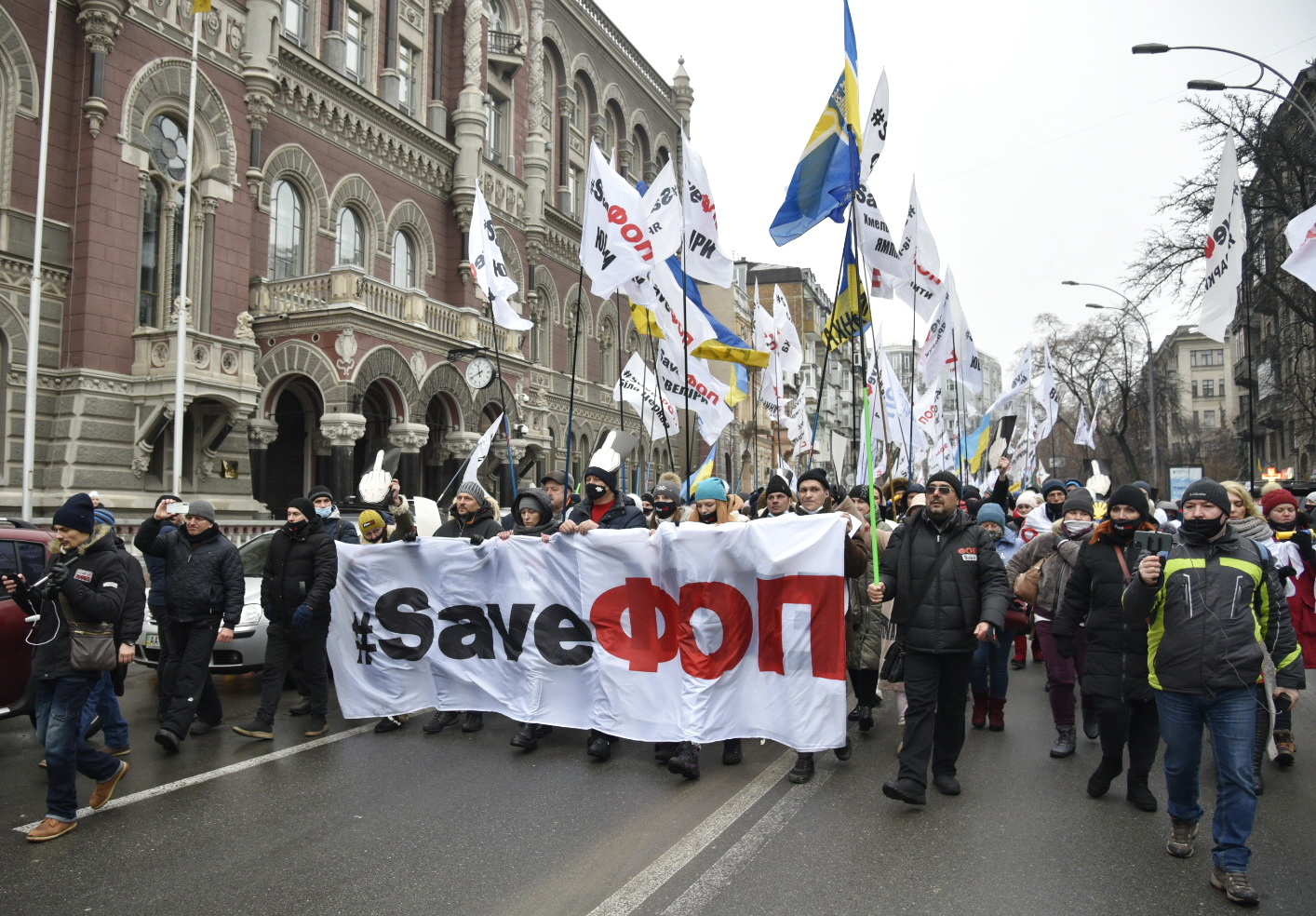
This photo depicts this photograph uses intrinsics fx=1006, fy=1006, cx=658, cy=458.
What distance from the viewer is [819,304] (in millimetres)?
83000

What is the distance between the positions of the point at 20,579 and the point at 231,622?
1577 mm

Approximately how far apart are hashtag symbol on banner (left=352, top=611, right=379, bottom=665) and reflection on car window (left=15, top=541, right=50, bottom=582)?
7.41 ft

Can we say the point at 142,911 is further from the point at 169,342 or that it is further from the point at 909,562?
the point at 169,342

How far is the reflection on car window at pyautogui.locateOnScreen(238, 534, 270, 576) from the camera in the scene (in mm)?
10766

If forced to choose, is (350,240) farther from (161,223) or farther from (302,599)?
(302,599)

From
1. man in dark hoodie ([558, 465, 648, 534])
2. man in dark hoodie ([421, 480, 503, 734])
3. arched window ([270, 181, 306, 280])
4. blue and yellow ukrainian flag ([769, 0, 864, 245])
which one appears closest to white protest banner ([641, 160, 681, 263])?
Answer: blue and yellow ukrainian flag ([769, 0, 864, 245])

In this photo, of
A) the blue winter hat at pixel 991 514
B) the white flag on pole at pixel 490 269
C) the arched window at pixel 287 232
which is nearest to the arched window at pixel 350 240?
the arched window at pixel 287 232

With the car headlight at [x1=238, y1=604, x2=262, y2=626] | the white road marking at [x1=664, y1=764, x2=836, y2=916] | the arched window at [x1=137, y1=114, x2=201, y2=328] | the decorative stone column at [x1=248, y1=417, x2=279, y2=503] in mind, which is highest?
the arched window at [x1=137, y1=114, x2=201, y2=328]

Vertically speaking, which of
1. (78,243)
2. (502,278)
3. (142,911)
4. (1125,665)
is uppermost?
(78,243)

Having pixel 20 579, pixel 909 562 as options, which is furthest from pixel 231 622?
pixel 909 562

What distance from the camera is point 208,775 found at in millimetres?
6418

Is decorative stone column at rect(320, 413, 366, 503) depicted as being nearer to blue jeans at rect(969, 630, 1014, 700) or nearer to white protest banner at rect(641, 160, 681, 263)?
white protest banner at rect(641, 160, 681, 263)

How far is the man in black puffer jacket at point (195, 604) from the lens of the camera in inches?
277

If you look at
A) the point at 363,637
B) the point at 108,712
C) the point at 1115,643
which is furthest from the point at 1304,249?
the point at 108,712
